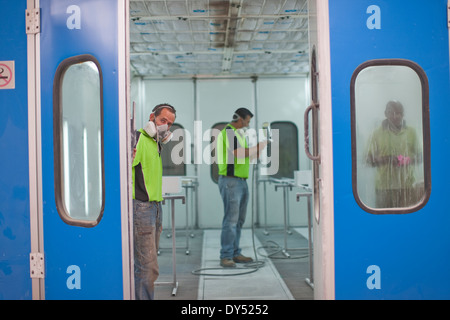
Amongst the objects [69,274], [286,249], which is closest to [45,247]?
[69,274]

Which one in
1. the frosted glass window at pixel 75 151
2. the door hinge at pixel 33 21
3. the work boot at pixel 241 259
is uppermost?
the door hinge at pixel 33 21

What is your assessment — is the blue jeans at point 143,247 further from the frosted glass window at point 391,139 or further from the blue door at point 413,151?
the frosted glass window at point 391,139

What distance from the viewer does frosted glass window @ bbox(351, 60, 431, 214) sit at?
2.56 meters

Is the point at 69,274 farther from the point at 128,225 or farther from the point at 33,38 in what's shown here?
the point at 33,38

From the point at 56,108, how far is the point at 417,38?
7.78ft

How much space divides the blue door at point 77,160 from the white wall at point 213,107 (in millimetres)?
5098

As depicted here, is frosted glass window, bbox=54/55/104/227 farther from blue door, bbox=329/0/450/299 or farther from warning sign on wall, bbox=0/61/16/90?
blue door, bbox=329/0/450/299

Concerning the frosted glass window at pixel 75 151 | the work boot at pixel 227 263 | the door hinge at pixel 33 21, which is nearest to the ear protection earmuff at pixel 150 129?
the frosted glass window at pixel 75 151

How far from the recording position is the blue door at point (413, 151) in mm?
2518

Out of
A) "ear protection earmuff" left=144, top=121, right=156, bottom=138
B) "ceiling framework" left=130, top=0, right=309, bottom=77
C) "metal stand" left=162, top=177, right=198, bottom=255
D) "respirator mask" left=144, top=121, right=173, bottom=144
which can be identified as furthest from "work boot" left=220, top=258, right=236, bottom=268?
"ceiling framework" left=130, top=0, right=309, bottom=77

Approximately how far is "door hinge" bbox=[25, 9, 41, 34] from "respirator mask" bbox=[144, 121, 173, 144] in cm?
100

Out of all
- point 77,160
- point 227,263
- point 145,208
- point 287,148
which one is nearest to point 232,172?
point 227,263

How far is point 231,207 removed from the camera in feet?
16.2

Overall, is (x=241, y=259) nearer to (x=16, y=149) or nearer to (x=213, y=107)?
(x=16, y=149)
